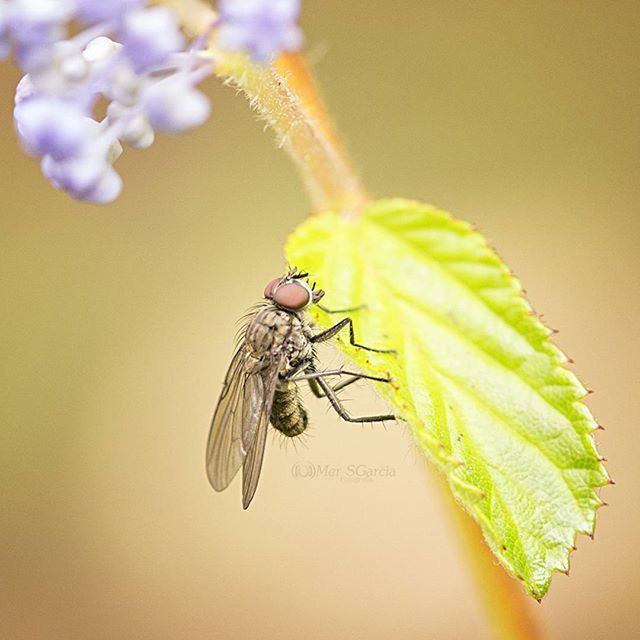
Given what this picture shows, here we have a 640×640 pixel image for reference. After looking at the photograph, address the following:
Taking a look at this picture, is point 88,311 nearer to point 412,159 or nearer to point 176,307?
point 176,307

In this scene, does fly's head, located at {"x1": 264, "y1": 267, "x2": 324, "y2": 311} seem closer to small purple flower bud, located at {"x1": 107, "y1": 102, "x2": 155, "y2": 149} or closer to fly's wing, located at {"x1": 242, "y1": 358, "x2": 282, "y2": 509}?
fly's wing, located at {"x1": 242, "y1": 358, "x2": 282, "y2": 509}

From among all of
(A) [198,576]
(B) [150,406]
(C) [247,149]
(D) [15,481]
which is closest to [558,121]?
(C) [247,149]

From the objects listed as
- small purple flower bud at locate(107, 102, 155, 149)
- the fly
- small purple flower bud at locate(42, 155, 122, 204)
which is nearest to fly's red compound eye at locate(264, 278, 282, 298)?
the fly

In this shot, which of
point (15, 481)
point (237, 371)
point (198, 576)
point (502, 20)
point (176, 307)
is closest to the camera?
point (237, 371)

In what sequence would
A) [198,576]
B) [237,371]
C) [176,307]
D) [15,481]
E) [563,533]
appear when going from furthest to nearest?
[176,307]
[15,481]
[198,576]
[237,371]
[563,533]

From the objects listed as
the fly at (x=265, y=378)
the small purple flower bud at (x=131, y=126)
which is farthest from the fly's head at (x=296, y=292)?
→ the small purple flower bud at (x=131, y=126)

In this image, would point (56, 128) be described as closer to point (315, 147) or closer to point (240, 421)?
point (315, 147)

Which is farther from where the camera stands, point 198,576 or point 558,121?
point 558,121
